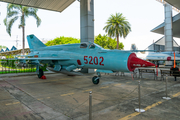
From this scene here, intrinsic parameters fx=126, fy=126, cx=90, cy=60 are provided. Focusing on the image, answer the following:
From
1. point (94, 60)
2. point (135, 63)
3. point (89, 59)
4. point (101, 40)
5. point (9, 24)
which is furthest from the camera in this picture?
point (101, 40)

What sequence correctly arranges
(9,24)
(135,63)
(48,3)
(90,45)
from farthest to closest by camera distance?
(9,24) → (48,3) → (90,45) → (135,63)

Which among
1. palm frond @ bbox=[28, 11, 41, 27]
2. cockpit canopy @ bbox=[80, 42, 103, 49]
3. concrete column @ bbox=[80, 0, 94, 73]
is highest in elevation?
palm frond @ bbox=[28, 11, 41, 27]

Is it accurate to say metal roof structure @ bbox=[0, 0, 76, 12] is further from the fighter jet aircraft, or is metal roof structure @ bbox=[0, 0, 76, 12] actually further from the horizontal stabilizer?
the fighter jet aircraft

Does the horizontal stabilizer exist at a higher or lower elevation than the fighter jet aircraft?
higher

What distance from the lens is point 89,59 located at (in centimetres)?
834

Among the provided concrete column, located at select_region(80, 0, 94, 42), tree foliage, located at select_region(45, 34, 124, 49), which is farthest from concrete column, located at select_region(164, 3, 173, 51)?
tree foliage, located at select_region(45, 34, 124, 49)

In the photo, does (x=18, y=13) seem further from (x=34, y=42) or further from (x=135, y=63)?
(x=135, y=63)

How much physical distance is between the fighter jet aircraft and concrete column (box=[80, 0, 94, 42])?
4902 mm

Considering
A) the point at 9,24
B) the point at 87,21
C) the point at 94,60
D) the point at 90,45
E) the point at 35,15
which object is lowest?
the point at 94,60

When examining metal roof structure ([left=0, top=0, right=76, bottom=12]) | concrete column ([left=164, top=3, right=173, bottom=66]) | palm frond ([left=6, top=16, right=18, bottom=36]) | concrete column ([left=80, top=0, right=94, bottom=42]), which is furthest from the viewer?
concrete column ([left=164, top=3, right=173, bottom=66])

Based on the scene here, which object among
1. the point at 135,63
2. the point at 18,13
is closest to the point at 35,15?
the point at 18,13

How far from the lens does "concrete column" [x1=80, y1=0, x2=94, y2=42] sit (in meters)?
14.8

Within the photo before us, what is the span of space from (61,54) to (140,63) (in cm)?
623

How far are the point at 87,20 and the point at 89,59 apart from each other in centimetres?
792
